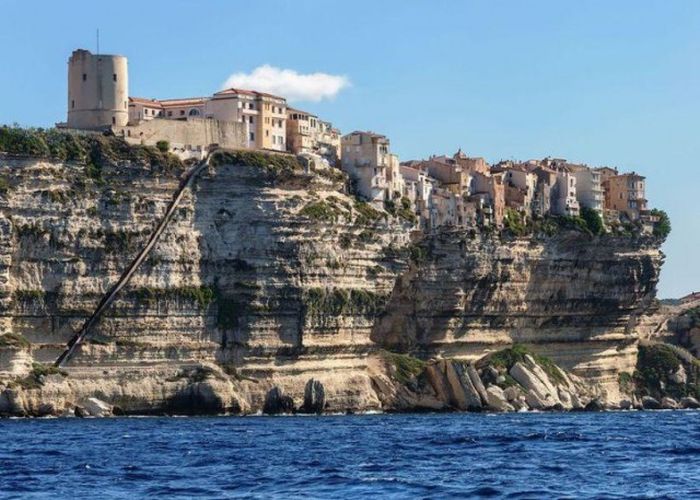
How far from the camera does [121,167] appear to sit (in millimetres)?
86750

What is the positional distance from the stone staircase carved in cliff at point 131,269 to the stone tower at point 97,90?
5.35 meters

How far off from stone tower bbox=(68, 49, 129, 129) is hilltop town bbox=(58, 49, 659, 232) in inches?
2.0

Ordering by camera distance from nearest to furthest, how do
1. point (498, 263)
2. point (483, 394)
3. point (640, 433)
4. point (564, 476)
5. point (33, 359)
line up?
1. point (564, 476)
2. point (640, 433)
3. point (33, 359)
4. point (483, 394)
5. point (498, 263)

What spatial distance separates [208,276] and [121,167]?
6.75m

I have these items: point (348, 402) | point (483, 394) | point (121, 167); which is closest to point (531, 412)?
point (483, 394)

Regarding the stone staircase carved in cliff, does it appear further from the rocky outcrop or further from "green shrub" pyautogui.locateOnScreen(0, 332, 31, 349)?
the rocky outcrop

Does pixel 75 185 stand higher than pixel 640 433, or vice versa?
pixel 75 185

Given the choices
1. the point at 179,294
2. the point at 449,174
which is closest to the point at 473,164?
the point at 449,174

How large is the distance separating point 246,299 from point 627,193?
42833 mm

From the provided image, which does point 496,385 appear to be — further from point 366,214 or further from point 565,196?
point 565,196

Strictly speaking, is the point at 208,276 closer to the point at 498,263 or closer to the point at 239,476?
the point at 498,263

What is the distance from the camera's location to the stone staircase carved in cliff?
81.9 metres

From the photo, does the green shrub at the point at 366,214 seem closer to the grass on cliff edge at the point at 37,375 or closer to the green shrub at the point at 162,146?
the green shrub at the point at 162,146

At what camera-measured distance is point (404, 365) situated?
314 ft
